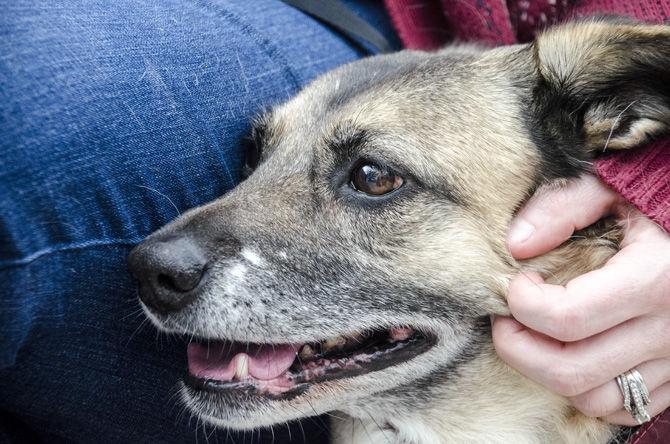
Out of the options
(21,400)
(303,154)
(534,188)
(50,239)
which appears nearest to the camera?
(50,239)

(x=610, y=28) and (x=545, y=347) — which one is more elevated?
(x=610, y=28)

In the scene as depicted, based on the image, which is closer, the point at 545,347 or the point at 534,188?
the point at 545,347

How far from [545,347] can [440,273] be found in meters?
0.40

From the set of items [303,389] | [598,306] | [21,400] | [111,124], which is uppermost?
Result: [111,124]

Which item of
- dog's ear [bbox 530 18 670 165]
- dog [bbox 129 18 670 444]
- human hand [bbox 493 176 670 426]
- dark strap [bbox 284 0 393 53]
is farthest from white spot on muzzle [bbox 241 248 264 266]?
dark strap [bbox 284 0 393 53]

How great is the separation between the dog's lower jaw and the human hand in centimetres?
14

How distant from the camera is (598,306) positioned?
194 centimetres

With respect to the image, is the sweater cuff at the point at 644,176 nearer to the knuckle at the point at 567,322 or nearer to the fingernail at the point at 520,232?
the fingernail at the point at 520,232

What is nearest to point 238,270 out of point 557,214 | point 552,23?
point 557,214

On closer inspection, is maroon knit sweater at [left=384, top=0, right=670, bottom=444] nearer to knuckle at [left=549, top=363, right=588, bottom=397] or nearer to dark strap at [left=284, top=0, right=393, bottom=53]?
dark strap at [left=284, top=0, right=393, bottom=53]

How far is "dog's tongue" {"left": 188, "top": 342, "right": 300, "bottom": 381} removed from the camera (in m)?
2.25

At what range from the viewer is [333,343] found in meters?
2.31

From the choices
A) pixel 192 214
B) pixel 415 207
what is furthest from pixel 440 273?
pixel 192 214

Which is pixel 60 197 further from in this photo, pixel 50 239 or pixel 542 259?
pixel 542 259
